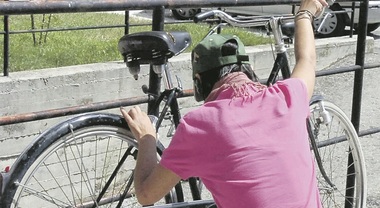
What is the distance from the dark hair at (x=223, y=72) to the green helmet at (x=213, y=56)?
1 centimetres

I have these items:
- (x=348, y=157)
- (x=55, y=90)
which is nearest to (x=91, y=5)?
(x=348, y=157)

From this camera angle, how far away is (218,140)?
7.17 ft

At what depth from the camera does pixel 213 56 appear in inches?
92.4

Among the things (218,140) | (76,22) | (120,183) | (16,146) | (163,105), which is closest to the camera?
(218,140)

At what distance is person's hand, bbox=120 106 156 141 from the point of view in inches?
99.6

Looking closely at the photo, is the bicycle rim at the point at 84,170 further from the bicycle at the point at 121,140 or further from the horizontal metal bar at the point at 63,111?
the horizontal metal bar at the point at 63,111

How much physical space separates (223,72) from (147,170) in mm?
416

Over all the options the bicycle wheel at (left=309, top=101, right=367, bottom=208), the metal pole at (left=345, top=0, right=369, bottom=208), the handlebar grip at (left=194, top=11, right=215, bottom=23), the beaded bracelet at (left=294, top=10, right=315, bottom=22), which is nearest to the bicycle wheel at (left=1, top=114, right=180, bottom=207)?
the handlebar grip at (left=194, top=11, right=215, bottom=23)

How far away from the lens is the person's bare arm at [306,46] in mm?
2557

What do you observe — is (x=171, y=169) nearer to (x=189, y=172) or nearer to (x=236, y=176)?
(x=189, y=172)

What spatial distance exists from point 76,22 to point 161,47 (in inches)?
237

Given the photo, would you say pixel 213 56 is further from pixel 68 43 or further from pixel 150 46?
pixel 68 43

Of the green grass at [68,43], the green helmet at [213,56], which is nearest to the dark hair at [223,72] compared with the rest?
the green helmet at [213,56]

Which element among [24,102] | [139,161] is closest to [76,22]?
[24,102]
